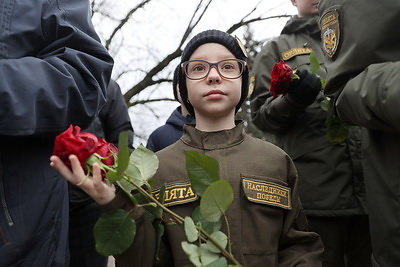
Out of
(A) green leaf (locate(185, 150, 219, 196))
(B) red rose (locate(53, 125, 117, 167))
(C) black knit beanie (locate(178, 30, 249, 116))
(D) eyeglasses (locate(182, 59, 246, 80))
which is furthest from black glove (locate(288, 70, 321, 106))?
(B) red rose (locate(53, 125, 117, 167))

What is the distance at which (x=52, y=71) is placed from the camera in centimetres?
142

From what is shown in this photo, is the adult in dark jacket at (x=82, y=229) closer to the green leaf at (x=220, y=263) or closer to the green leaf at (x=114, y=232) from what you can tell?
the green leaf at (x=114, y=232)

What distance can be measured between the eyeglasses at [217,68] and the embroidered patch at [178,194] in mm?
415

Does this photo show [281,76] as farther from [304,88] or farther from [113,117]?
[113,117]

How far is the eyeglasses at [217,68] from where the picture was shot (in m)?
1.67

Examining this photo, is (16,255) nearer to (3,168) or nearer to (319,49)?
(3,168)

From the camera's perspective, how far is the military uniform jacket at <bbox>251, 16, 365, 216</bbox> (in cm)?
240

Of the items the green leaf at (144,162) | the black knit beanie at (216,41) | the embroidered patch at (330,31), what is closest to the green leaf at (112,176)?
the green leaf at (144,162)

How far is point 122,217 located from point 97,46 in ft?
2.26

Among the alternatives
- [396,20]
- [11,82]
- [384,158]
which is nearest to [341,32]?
[396,20]

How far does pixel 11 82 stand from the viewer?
132cm

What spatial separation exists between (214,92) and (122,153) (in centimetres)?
63

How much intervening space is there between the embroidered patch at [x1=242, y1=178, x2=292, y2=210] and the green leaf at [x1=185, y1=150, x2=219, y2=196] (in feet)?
1.01

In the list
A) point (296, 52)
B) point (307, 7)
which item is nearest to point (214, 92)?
point (296, 52)
